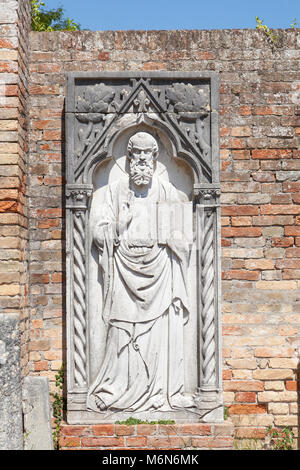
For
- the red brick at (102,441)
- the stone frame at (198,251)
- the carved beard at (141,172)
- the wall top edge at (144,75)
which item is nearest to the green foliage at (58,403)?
the stone frame at (198,251)

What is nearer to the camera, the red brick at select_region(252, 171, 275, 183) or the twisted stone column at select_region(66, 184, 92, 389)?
the twisted stone column at select_region(66, 184, 92, 389)

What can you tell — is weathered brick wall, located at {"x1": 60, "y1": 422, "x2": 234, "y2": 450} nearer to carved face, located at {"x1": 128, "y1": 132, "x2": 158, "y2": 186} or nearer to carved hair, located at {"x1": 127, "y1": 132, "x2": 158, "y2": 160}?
carved face, located at {"x1": 128, "y1": 132, "x2": 158, "y2": 186}

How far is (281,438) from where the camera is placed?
542cm

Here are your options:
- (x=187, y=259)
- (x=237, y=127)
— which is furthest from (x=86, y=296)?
(x=237, y=127)

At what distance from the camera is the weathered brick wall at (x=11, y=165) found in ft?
16.4

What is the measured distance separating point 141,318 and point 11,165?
1.71 meters

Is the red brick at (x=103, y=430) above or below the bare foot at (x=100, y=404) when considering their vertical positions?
below

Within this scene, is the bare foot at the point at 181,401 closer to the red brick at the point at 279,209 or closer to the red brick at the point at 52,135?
the red brick at the point at 279,209

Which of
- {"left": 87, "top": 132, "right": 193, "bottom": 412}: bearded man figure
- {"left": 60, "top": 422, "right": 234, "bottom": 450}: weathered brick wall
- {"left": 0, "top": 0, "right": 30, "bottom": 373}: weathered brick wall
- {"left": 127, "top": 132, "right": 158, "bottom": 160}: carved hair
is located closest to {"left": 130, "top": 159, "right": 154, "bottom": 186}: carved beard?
{"left": 87, "top": 132, "right": 193, "bottom": 412}: bearded man figure

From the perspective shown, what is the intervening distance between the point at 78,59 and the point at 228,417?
141 inches

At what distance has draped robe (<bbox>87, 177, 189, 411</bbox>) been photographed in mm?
5191

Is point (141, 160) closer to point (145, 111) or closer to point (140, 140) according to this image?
point (140, 140)

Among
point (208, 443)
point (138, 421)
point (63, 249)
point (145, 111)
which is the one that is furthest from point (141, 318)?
point (145, 111)

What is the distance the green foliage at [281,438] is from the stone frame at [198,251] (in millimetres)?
605
